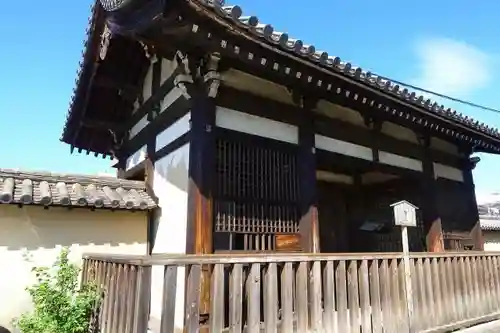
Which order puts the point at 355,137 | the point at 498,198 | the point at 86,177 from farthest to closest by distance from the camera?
the point at 498,198 → the point at 355,137 → the point at 86,177

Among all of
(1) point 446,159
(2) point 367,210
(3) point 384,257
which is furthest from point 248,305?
(1) point 446,159

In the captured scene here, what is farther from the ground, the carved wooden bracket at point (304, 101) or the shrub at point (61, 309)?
the carved wooden bracket at point (304, 101)

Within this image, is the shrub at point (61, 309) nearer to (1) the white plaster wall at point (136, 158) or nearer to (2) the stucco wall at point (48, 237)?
(2) the stucco wall at point (48, 237)

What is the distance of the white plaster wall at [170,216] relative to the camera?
5.12m

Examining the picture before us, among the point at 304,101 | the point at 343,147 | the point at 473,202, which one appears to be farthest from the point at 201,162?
the point at 473,202

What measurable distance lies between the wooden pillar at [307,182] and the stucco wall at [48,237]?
286 centimetres

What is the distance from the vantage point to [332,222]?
895cm

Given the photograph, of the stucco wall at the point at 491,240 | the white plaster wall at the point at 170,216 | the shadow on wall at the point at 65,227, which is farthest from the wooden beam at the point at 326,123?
the stucco wall at the point at 491,240

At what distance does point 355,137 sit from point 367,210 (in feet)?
9.53

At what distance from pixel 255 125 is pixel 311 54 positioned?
4.56 ft

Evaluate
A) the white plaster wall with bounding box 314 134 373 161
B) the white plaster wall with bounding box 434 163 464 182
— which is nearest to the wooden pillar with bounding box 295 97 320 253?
the white plaster wall with bounding box 314 134 373 161

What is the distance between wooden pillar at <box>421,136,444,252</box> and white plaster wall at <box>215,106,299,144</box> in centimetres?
397

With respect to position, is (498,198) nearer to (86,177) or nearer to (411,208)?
(411,208)

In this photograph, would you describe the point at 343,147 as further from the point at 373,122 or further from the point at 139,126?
the point at 139,126
